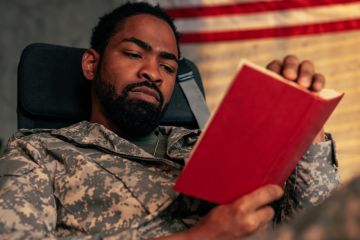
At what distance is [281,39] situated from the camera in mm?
2154

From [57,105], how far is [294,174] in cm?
63

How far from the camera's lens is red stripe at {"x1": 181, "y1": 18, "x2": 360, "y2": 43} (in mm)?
2127

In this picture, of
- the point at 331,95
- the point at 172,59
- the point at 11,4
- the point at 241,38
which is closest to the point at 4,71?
the point at 11,4

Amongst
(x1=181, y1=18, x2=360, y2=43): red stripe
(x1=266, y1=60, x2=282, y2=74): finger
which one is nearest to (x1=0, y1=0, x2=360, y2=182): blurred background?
(x1=181, y1=18, x2=360, y2=43): red stripe

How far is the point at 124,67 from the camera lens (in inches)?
48.8

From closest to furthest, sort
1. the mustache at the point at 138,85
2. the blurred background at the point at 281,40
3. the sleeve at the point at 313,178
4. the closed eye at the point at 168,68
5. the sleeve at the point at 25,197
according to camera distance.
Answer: the sleeve at the point at 25,197, the sleeve at the point at 313,178, the mustache at the point at 138,85, the closed eye at the point at 168,68, the blurred background at the point at 281,40

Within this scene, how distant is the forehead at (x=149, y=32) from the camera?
4.29ft

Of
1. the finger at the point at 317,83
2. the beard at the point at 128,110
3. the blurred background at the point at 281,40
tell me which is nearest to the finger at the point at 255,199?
the finger at the point at 317,83

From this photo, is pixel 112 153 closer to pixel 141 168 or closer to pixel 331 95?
pixel 141 168

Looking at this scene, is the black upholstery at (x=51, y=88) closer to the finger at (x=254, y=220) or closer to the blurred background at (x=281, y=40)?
the finger at (x=254, y=220)

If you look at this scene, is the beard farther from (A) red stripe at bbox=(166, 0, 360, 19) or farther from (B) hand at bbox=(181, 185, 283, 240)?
(A) red stripe at bbox=(166, 0, 360, 19)

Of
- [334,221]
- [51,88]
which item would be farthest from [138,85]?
[334,221]

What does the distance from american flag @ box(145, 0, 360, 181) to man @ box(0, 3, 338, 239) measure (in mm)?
844

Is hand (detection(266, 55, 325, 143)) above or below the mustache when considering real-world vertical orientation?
above
